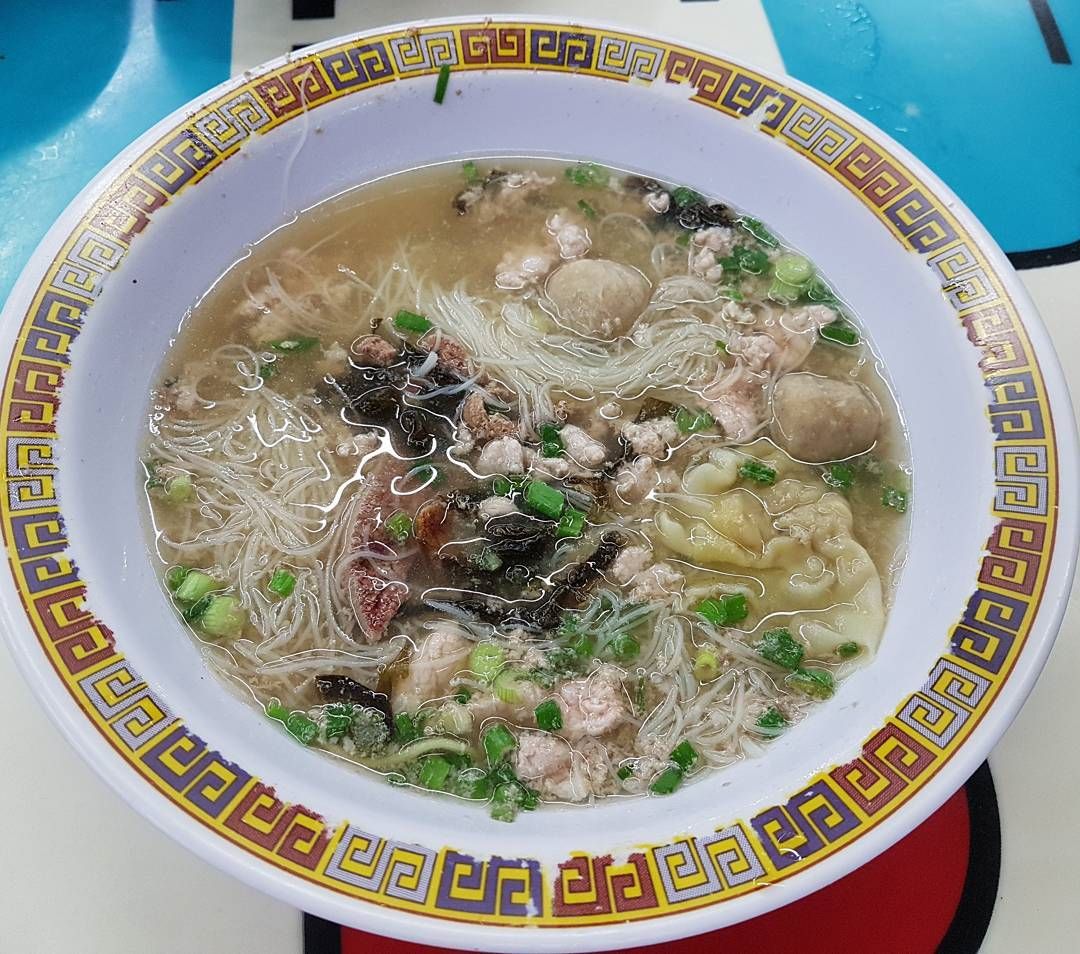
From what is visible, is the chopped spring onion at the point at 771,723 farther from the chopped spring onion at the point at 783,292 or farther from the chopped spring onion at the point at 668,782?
the chopped spring onion at the point at 783,292

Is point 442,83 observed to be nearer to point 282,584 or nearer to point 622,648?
point 282,584

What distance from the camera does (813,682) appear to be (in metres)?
2.28

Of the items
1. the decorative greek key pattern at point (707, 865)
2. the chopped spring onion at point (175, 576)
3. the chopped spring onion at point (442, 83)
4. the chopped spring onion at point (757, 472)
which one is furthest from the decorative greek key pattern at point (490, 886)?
the chopped spring onion at point (442, 83)

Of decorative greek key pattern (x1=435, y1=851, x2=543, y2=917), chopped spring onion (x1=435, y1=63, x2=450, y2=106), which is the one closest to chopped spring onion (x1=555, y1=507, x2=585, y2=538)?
decorative greek key pattern (x1=435, y1=851, x2=543, y2=917)

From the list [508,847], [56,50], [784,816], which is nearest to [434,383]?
[508,847]

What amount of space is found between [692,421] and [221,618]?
1.58 meters

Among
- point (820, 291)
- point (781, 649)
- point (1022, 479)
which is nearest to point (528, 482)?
point (781, 649)

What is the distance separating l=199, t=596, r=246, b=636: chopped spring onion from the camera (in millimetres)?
2322

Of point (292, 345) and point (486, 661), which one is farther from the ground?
point (292, 345)

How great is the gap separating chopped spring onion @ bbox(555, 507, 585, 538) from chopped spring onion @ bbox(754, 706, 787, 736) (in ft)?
2.42

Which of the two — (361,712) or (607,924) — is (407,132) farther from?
(607,924)

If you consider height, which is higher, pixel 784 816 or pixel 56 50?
pixel 56 50

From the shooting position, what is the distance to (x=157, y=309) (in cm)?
261

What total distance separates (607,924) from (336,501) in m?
1.51
